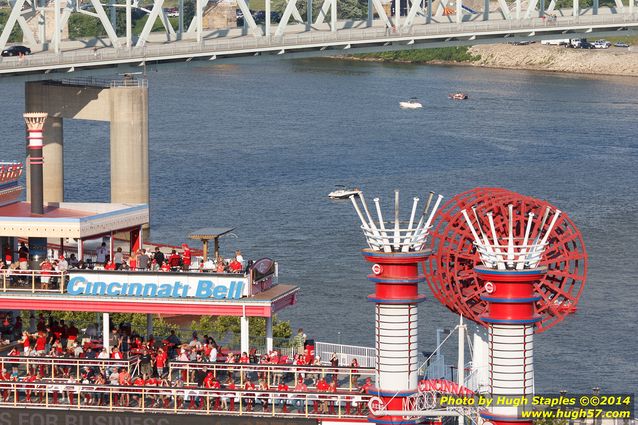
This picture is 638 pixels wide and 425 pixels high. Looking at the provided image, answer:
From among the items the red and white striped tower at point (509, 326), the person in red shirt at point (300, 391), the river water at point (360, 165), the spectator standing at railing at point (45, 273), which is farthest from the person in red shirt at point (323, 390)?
the river water at point (360, 165)

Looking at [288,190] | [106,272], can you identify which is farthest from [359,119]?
[106,272]

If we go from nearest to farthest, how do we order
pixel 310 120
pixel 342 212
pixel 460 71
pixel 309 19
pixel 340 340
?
pixel 340 340 → pixel 342 212 → pixel 309 19 → pixel 310 120 → pixel 460 71

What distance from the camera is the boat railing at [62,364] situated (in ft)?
126

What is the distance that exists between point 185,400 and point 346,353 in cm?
572

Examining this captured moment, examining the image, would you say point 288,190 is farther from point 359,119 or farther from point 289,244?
point 359,119

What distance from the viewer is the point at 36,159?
44719 mm

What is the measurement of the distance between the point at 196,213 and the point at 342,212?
6379mm

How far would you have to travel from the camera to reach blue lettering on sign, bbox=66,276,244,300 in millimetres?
39406

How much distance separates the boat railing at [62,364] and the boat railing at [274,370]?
2.84 ft

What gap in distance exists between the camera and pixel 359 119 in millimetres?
131500

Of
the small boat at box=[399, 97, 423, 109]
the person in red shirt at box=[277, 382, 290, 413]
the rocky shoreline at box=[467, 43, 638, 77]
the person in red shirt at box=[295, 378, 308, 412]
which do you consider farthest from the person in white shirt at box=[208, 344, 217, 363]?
the rocky shoreline at box=[467, 43, 638, 77]

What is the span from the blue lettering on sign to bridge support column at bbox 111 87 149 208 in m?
52.5

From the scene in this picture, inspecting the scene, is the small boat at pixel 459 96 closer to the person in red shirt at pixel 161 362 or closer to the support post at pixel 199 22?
the support post at pixel 199 22

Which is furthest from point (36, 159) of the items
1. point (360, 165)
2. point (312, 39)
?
point (312, 39)
